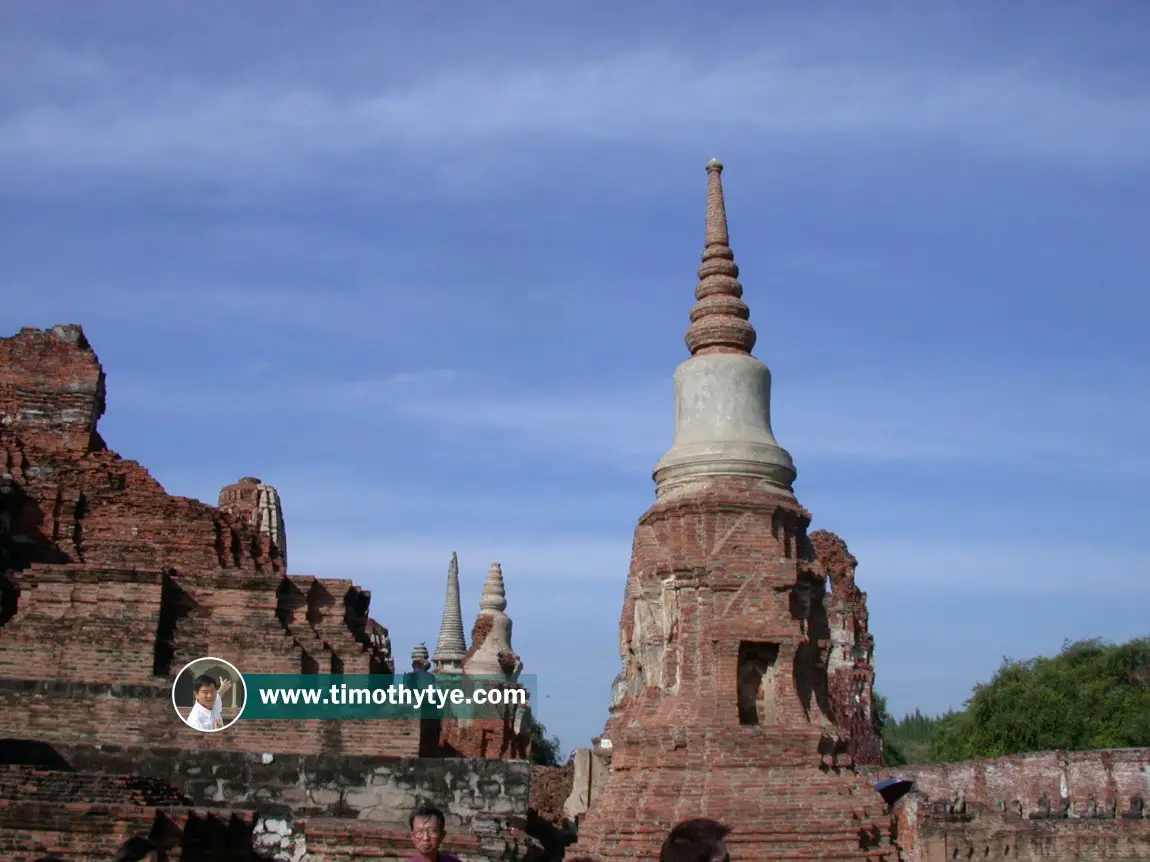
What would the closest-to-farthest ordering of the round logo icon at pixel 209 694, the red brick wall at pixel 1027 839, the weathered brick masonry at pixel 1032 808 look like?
the round logo icon at pixel 209 694
the red brick wall at pixel 1027 839
the weathered brick masonry at pixel 1032 808

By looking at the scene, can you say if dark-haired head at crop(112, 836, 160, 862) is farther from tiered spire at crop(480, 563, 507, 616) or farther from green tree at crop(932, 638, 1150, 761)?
green tree at crop(932, 638, 1150, 761)

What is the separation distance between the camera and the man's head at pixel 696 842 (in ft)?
36.3

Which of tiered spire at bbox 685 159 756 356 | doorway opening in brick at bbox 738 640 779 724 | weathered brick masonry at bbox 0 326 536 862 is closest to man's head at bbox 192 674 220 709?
weathered brick masonry at bbox 0 326 536 862

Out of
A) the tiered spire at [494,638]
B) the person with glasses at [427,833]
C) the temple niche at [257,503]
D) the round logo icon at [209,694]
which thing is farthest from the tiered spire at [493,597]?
the person with glasses at [427,833]

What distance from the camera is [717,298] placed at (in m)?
13.9

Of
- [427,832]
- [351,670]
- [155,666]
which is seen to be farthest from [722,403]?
[427,832]

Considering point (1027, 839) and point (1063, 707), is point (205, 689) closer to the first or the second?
point (1027, 839)

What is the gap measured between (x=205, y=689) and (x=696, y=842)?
6.30 meters

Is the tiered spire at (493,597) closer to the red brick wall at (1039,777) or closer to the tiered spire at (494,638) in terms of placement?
the tiered spire at (494,638)

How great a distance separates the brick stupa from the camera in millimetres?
11266

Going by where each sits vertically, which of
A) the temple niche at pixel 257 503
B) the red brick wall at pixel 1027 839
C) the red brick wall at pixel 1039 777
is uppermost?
the temple niche at pixel 257 503

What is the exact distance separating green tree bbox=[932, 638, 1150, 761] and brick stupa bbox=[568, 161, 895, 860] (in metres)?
30.9

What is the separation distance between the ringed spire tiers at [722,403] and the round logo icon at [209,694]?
→ 563cm

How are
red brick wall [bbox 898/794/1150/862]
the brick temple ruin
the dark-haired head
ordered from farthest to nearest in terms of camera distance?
red brick wall [bbox 898/794/1150/862] < the brick temple ruin < the dark-haired head
